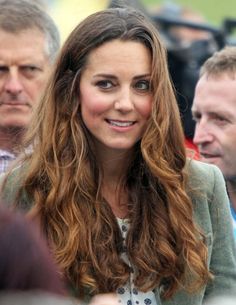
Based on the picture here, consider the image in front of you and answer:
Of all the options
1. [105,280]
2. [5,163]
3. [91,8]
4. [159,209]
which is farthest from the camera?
[91,8]

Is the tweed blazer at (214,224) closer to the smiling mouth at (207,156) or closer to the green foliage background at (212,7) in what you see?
the smiling mouth at (207,156)

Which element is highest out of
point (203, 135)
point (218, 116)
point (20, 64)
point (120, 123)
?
point (20, 64)

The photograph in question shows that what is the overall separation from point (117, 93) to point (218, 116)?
4.36 ft

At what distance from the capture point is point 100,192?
3541mm

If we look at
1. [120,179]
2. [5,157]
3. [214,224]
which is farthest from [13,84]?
[214,224]

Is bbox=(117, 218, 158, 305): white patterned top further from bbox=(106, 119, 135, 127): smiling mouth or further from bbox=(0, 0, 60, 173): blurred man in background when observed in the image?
bbox=(0, 0, 60, 173): blurred man in background

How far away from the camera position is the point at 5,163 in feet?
14.4

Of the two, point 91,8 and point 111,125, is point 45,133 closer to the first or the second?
point 111,125

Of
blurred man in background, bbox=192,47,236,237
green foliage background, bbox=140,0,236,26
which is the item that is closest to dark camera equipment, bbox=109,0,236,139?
blurred man in background, bbox=192,47,236,237

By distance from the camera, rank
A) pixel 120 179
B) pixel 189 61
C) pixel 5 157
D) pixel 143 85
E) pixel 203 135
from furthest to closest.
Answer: pixel 189 61 < pixel 203 135 < pixel 5 157 < pixel 120 179 < pixel 143 85

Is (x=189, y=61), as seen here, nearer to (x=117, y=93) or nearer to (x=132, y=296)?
(x=117, y=93)

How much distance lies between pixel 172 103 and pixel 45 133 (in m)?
0.44

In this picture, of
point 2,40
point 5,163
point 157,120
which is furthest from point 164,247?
point 2,40

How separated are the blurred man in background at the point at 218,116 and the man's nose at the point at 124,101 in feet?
3.88
